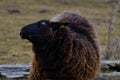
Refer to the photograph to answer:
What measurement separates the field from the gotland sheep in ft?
16.2

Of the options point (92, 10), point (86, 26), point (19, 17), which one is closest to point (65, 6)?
point (92, 10)

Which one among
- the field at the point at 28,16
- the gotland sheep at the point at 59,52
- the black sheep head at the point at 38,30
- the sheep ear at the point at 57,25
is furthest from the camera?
the field at the point at 28,16

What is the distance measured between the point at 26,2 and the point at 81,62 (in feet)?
71.9

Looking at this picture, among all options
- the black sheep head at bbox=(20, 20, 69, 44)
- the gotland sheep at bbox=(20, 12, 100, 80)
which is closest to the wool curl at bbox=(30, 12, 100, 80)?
the gotland sheep at bbox=(20, 12, 100, 80)

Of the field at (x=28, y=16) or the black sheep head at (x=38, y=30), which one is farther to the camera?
the field at (x=28, y=16)

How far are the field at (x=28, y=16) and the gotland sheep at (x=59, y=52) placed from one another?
4940 millimetres

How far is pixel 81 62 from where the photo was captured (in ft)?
30.7

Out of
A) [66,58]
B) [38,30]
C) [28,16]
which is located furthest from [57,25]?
[28,16]

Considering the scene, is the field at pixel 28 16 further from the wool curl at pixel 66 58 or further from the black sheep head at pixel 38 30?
the black sheep head at pixel 38 30

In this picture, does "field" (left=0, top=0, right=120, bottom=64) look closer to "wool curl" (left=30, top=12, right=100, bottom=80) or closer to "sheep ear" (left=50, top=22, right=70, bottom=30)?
"wool curl" (left=30, top=12, right=100, bottom=80)

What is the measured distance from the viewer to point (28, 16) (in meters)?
25.9

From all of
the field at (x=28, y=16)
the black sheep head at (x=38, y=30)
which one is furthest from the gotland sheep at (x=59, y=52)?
the field at (x=28, y=16)

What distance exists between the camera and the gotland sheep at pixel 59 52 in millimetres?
9125

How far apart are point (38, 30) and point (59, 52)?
0.53m
